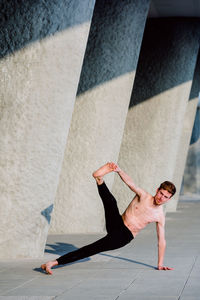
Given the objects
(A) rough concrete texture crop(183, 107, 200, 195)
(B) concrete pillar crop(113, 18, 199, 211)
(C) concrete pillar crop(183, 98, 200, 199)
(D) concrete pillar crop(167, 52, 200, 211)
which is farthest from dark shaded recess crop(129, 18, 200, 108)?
(A) rough concrete texture crop(183, 107, 200, 195)

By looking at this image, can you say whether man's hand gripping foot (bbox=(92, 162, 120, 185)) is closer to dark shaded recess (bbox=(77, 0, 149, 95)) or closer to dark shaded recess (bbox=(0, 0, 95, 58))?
dark shaded recess (bbox=(0, 0, 95, 58))

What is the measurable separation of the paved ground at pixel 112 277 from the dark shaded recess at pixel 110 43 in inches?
148

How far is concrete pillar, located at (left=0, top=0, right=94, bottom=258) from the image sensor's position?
8.91m

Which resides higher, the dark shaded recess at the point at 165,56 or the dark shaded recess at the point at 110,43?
the dark shaded recess at the point at 165,56

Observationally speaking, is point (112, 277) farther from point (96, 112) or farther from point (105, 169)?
point (96, 112)

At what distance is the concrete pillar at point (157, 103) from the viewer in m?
17.0

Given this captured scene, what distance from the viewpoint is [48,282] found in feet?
23.5

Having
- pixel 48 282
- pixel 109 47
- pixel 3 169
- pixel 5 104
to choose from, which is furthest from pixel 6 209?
pixel 109 47

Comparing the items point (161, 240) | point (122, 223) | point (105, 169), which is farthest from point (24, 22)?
point (161, 240)

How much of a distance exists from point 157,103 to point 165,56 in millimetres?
1403

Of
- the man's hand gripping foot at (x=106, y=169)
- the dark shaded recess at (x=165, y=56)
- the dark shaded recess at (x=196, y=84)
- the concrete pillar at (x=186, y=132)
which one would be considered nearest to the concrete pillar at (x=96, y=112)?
the dark shaded recess at (x=165, y=56)

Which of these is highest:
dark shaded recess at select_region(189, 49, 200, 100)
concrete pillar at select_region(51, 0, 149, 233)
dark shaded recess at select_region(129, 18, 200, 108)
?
dark shaded recess at select_region(189, 49, 200, 100)

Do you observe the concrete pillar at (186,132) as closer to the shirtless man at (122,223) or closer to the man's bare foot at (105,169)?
the shirtless man at (122,223)

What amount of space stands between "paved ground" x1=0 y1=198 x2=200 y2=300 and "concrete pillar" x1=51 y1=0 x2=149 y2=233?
1987mm
